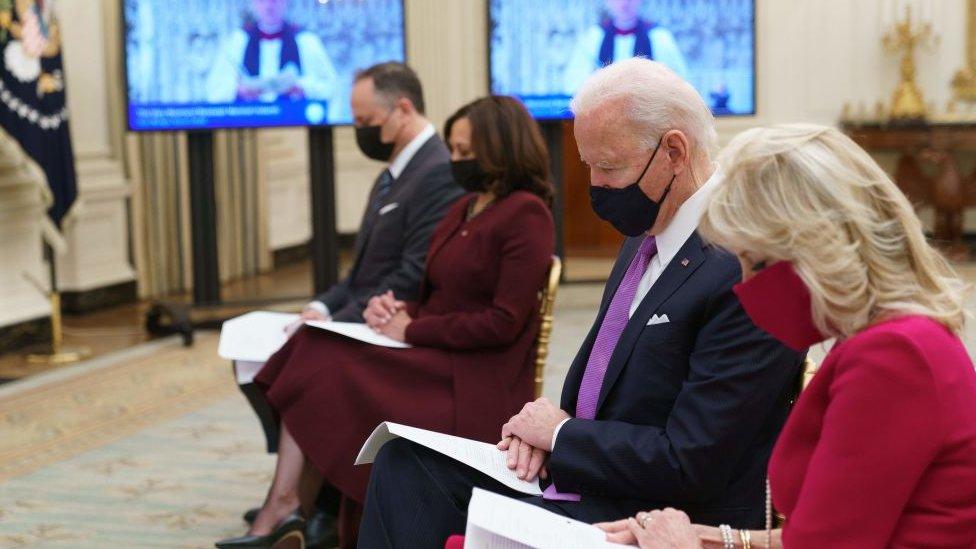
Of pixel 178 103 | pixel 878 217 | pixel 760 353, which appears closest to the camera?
pixel 878 217

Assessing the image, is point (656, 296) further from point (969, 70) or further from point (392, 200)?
point (969, 70)

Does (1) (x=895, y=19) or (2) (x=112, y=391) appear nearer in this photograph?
(2) (x=112, y=391)

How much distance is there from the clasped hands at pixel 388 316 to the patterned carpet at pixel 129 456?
82cm

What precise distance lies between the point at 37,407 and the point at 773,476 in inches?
178

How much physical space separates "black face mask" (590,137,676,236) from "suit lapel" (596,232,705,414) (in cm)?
10

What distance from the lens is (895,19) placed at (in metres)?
10.1

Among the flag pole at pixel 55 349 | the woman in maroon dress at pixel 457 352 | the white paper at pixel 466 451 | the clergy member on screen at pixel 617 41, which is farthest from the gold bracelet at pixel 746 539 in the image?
the clergy member on screen at pixel 617 41

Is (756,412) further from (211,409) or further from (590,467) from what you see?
(211,409)

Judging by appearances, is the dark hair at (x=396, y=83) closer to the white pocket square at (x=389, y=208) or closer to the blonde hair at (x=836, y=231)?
the white pocket square at (x=389, y=208)

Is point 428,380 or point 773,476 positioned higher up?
point 773,476

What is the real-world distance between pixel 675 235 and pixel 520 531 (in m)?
0.74

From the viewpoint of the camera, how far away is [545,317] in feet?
11.7

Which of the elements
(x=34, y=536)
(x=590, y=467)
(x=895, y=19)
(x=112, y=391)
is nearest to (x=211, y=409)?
(x=112, y=391)

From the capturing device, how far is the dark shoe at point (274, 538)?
11.7 ft
